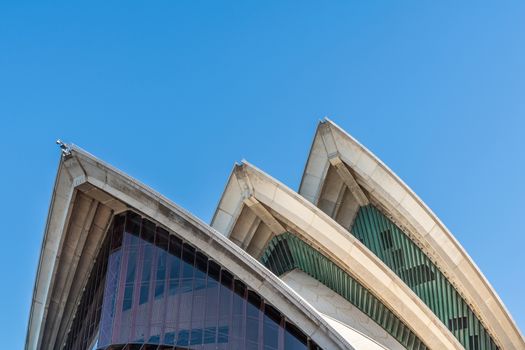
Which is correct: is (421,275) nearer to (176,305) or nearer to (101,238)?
(176,305)

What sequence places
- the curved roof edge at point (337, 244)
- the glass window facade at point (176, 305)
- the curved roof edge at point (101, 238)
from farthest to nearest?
1. the curved roof edge at point (337, 244)
2. the glass window facade at point (176, 305)
3. the curved roof edge at point (101, 238)

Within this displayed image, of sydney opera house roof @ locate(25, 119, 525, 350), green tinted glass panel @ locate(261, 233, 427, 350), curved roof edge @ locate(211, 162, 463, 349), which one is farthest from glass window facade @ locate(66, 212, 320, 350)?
green tinted glass panel @ locate(261, 233, 427, 350)

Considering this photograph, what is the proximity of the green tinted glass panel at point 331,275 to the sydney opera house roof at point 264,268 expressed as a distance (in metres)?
0.05

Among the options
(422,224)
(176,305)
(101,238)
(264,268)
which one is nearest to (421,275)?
(422,224)

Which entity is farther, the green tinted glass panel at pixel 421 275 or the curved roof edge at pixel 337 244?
the green tinted glass panel at pixel 421 275

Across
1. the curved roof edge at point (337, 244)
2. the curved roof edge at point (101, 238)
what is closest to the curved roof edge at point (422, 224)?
the curved roof edge at point (337, 244)

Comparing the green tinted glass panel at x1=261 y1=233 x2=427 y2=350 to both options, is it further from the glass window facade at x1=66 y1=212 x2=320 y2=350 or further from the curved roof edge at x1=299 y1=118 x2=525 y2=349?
the glass window facade at x1=66 y1=212 x2=320 y2=350

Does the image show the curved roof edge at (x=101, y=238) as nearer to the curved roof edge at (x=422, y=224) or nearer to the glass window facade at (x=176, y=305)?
the glass window facade at (x=176, y=305)

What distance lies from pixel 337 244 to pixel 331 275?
2.23 m

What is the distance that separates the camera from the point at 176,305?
26.0 m

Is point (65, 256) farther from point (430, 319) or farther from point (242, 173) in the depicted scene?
point (430, 319)

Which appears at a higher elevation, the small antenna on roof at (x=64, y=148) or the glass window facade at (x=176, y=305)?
the small antenna on roof at (x=64, y=148)

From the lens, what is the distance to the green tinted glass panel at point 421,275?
29.1m

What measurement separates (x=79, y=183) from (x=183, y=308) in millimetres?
6735
